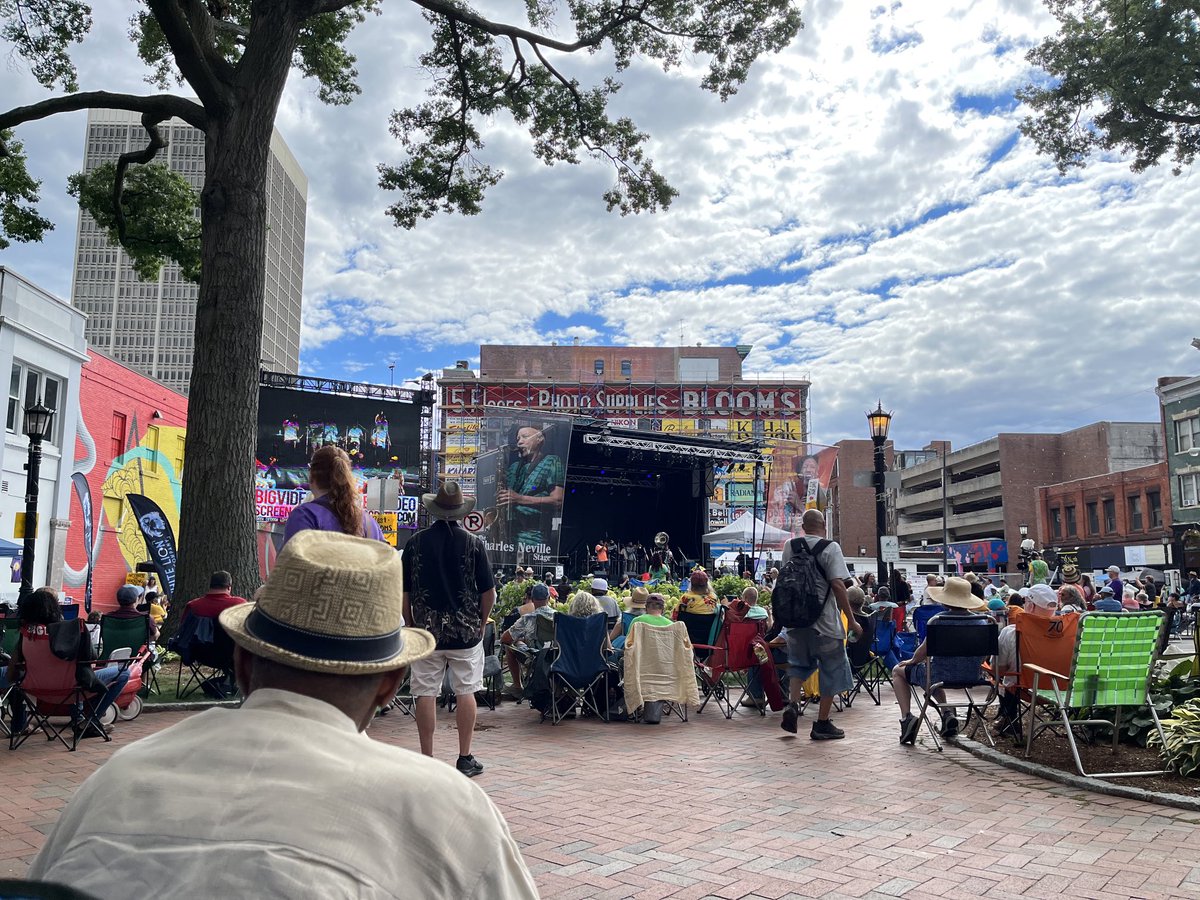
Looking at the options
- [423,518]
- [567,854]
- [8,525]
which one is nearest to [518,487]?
[8,525]

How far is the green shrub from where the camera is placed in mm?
5168

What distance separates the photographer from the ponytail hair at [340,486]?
4098 mm

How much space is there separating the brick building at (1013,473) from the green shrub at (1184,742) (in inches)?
2118

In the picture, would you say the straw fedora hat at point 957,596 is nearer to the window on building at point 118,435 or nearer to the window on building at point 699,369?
the window on building at point 118,435

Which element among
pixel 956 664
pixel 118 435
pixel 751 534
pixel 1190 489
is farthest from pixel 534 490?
pixel 1190 489

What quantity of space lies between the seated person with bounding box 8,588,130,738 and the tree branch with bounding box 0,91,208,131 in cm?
669

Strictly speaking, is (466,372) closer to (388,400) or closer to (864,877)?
(388,400)

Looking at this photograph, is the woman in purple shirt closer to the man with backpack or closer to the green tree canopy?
the man with backpack

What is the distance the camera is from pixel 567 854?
384 cm

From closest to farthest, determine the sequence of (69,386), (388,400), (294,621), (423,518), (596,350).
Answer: (294,621)
(69,386)
(388,400)
(423,518)
(596,350)

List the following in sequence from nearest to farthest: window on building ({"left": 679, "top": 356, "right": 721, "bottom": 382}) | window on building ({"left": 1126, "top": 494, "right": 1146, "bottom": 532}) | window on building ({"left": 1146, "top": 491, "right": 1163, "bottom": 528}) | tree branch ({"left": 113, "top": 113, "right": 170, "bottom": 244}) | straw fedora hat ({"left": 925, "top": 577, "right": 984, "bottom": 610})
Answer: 1. straw fedora hat ({"left": 925, "top": 577, "right": 984, "bottom": 610})
2. tree branch ({"left": 113, "top": 113, "right": 170, "bottom": 244})
3. window on building ({"left": 1146, "top": 491, "right": 1163, "bottom": 528})
4. window on building ({"left": 1126, "top": 494, "right": 1146, "bottom": 532})
5. window on building ({"left": 679, "top": 356, "right": 721, "bottom": 382})

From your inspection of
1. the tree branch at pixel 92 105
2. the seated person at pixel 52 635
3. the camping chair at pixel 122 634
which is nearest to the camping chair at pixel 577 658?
the seated person at pixel 52 635

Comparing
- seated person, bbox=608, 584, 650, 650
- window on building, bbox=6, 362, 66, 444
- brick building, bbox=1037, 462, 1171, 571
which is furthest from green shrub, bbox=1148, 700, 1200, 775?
brick building, bbox=1037, 462, 1171, 571

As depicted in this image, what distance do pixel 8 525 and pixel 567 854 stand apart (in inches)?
781
